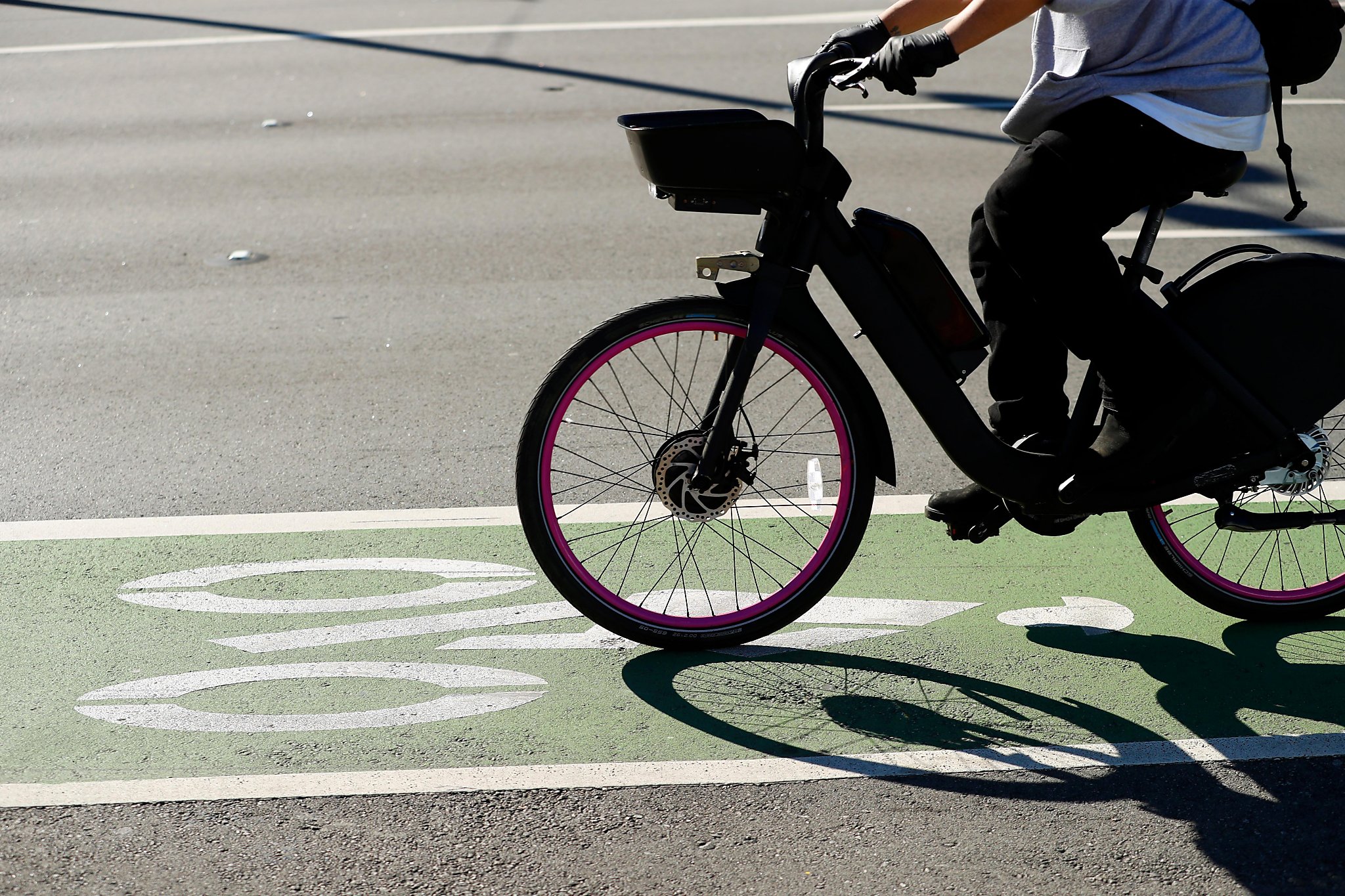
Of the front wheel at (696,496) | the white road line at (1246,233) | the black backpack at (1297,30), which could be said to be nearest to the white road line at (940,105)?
the white road line at (1246,233)

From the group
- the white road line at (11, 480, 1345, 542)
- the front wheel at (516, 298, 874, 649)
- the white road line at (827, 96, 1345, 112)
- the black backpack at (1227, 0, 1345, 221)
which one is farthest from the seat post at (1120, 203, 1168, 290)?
the white road line at (827, 96, 1345, 112)

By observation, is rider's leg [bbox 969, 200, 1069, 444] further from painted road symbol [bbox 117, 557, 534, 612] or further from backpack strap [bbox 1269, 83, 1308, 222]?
painted road symbol [bbox 117, 557, 534, 612]

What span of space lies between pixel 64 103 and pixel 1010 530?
9.29 metres

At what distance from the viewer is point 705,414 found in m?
3.44

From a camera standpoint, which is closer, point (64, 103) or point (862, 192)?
point (862, 192)

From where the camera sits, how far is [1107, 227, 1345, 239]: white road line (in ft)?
23.3

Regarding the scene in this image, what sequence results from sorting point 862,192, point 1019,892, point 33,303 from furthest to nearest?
1. point 862,192
2. point 33,303
3. point 1019,892

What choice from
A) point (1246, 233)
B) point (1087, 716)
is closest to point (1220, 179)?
point (1087, 716)

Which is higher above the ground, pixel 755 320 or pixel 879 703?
pixel 755 320

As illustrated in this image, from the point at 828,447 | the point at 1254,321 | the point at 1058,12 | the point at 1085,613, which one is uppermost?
the point at 1058,12

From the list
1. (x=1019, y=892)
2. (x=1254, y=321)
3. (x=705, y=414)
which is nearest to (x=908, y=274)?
(x=705, y=414)

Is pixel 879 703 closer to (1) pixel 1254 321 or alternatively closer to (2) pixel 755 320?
(2) pixel 755 320

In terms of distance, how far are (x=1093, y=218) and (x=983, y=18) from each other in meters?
0.53

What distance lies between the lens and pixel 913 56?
2951 millimetres
